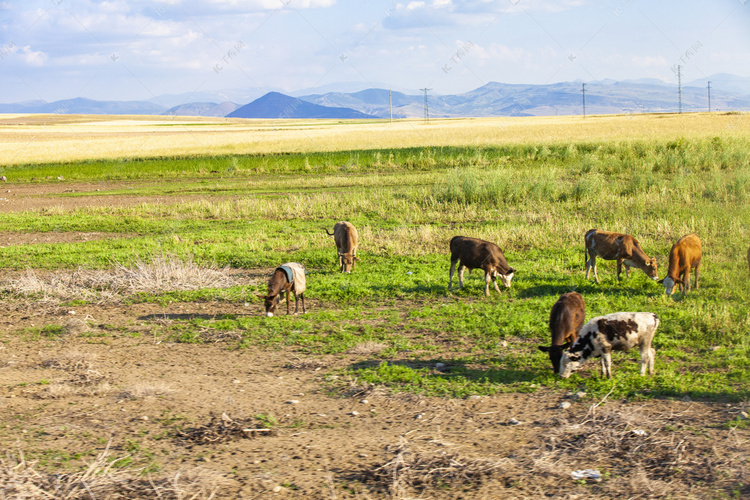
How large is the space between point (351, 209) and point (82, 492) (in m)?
18.5

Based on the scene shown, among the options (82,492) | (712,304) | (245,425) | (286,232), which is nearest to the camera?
(82,492)

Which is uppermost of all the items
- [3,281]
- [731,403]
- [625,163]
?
[625,163]

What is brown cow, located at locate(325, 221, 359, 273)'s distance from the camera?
557 inches

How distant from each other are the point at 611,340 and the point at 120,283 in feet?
34.1

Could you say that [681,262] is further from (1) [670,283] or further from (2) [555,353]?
(2) [555,353]

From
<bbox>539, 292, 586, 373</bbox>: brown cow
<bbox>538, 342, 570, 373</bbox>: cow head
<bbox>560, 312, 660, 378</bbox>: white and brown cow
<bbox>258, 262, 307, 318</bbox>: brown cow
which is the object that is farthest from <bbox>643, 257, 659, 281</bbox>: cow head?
<bbox>258, 262, 307, 318</bbox>: brown cow

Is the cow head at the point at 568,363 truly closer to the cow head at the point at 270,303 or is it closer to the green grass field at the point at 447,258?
the green grass field at the point at 447,258

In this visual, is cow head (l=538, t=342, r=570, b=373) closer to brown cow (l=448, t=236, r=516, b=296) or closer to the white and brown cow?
the white and brown cow

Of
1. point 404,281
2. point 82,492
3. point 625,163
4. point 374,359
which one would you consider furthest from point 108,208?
point 625,163

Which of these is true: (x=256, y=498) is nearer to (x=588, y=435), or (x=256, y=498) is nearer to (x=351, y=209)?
(x=588, y=435)

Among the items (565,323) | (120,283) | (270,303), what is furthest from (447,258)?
(120,283)

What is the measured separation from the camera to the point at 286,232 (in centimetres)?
1941

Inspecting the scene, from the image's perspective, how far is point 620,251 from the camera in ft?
39.7

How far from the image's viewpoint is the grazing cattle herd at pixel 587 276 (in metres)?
7.50
